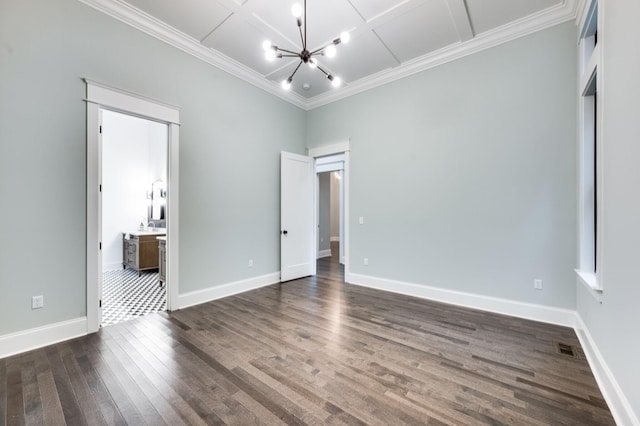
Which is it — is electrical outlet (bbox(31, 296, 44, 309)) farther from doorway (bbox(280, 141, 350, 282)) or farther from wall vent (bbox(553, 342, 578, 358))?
wall vent (bbox(553, 342, 578, 358))

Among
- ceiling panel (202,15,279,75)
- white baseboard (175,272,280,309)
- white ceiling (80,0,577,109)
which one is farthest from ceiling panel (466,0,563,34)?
white baseboard (175,272,280,309)

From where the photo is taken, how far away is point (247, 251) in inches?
172

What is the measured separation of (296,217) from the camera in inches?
203

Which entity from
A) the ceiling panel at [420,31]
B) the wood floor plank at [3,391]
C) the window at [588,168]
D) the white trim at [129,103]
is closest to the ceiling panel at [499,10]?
the ceiling panel at [420,31]

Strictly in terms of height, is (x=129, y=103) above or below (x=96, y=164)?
above

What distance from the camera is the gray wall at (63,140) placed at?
236cm

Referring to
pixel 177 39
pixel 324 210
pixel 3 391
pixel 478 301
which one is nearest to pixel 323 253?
pixel 324 210

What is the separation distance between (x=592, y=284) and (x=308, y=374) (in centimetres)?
255

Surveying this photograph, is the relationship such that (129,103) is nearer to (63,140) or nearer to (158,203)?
(63,140)

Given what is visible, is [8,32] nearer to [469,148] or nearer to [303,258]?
[303,258]

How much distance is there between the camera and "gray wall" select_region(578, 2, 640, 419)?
1499 millimetres

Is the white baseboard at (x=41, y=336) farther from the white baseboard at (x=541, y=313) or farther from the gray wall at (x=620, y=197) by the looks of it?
the gray wall at (x=620, y=197)

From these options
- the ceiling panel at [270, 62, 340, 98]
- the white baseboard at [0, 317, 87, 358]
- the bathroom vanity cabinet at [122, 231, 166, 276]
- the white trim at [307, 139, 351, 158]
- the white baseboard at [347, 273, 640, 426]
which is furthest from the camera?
the bathroom vanity cabinet at [122, 231, 166, 276]

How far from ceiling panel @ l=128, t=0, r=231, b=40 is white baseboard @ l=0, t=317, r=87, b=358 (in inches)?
139
